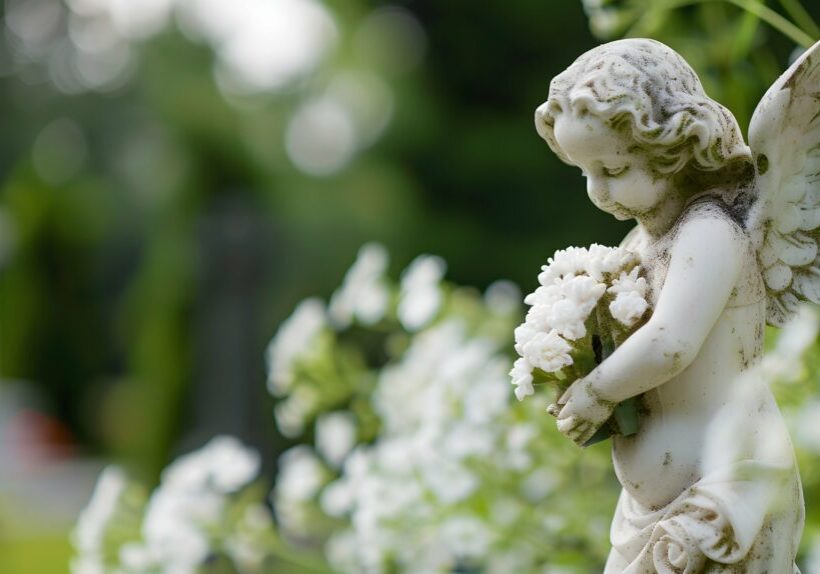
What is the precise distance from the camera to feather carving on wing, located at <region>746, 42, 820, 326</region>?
0.77 meters

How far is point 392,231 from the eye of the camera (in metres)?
4.59

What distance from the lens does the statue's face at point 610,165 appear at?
0.75 m

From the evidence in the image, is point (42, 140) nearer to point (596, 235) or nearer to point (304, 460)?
point (596, 235)

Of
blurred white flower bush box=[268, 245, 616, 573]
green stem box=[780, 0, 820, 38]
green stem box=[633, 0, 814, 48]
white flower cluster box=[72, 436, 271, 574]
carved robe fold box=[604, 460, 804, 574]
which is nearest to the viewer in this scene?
carved robe fold box=[604, 460, 804, 574]

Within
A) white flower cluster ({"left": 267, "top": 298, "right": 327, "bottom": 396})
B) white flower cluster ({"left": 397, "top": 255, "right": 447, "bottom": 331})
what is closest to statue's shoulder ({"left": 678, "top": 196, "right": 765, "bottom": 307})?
white flower cluster ({"left": 397, "top": 255, "right": 447, "bottom": 331})

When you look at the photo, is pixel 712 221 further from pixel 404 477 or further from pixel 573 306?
pixel 404 477

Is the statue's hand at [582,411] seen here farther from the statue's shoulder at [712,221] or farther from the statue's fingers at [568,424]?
the statue's shoulder at [712,221]

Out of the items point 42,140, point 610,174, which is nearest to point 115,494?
point 610,174

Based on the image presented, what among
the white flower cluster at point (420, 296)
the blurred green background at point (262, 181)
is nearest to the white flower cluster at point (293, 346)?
the white flower cluster at point (420, 296)

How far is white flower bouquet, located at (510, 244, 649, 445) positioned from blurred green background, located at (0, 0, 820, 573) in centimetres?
266

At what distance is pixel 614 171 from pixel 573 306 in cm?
10

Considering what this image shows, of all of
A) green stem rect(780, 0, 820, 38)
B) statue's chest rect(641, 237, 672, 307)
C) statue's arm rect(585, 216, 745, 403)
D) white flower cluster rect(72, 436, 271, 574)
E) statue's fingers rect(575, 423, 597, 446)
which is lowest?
statue's fingers rect(575, 423, 597, 446)

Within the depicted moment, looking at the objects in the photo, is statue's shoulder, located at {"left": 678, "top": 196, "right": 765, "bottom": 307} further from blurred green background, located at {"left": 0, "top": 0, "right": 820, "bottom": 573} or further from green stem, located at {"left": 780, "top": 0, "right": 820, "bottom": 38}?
blurred green background, located at {"left": 0, "top": 0, "right": 820, "bottom": 573}

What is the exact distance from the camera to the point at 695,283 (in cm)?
74
